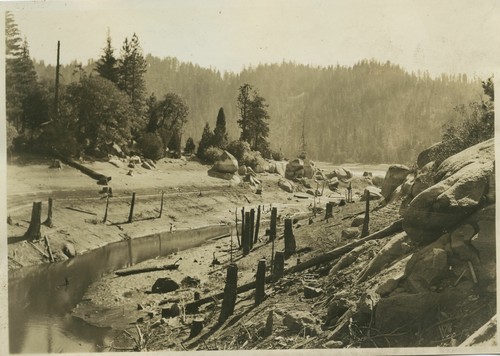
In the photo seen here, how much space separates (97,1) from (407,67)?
404 centimetres

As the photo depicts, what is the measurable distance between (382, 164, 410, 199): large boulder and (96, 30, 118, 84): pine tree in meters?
3.97

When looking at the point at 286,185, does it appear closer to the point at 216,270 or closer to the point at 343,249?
the point at 343,249

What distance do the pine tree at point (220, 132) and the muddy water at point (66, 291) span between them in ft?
4.37

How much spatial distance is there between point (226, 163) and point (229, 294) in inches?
86.3

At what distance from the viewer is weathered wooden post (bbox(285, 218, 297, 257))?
733 cm

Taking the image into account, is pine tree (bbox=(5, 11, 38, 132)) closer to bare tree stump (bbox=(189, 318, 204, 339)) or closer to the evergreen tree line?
the evergreen tree line

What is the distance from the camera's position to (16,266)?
6.91 meters

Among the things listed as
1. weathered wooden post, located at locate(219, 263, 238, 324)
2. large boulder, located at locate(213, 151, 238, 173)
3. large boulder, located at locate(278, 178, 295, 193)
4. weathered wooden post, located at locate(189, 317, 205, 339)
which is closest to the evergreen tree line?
large boulder, located at locate(213, 151, 238, 173)

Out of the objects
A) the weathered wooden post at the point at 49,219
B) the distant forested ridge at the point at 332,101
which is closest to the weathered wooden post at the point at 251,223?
the distant forested ridge at the point at 332,101

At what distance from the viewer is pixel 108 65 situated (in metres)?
7.26

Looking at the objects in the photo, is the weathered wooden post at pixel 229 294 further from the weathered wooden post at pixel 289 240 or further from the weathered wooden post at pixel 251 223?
Result: the weathered wooden post at pixel 251 223

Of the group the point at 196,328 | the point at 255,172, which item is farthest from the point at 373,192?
the point at 196,328

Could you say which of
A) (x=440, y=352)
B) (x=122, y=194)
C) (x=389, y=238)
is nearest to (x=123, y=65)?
(x=122, y=194)

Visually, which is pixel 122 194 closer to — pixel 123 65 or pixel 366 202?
pixel 123 65
